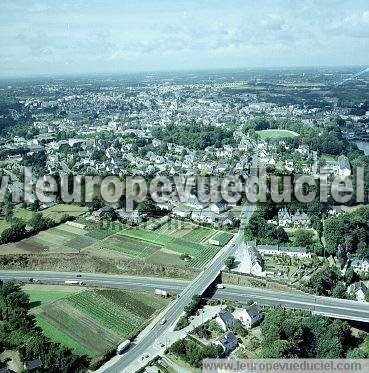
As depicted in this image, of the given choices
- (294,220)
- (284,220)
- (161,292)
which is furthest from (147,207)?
(161,292)

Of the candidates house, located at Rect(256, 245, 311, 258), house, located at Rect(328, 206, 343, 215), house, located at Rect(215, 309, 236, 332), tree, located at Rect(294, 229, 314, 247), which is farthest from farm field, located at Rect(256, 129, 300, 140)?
house, located at Rect(215, 309, 236, 332)

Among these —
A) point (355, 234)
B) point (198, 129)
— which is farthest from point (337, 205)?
point (198, 129)

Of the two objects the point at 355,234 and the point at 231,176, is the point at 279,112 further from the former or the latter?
the point at 355,234

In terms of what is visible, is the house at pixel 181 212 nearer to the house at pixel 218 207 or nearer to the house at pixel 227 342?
the house at pixel 218 207

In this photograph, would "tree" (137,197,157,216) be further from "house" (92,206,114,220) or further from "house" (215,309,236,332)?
"house" (215,309,236,332)

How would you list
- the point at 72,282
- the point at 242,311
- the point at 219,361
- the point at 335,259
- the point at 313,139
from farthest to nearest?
the point at 313,139 < the point at 335,259 < the point at 72,282 < the point at 242,311 < the point at 219,361

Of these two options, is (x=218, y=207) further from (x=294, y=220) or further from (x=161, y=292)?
(x=161, y=292)
